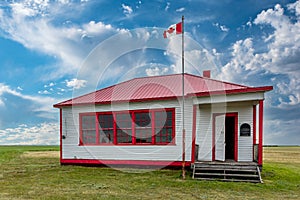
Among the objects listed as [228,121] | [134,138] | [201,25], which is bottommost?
[134,138]

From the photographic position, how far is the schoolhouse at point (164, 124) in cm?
984

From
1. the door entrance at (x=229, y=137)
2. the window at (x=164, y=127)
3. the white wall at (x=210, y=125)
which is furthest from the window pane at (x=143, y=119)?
the door entrance at (x=229, y=137)

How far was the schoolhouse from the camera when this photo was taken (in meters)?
9.84

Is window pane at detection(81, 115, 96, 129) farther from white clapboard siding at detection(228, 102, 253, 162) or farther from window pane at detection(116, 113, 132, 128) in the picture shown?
white clapboard siding at detection(228, 102, 253, 162)

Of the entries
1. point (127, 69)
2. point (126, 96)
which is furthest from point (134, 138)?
point (127, 69)

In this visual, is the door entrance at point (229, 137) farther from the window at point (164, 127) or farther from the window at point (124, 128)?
the window at point (124, 128)

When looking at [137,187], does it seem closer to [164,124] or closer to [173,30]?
[164,124]

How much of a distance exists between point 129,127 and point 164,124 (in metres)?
1.61

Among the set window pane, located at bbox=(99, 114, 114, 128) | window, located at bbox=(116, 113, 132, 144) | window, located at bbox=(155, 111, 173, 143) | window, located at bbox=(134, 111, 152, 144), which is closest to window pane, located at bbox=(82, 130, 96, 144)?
window pane, located at bbox=(99, 114, 114, 128)

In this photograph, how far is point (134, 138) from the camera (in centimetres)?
1121

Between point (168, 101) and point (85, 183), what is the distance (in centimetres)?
459

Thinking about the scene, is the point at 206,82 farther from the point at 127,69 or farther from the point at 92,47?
the point at 92,47

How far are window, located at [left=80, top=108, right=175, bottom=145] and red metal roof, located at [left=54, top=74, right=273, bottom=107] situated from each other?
64cm

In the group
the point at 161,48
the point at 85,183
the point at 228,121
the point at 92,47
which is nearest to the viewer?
the point at 85,183
